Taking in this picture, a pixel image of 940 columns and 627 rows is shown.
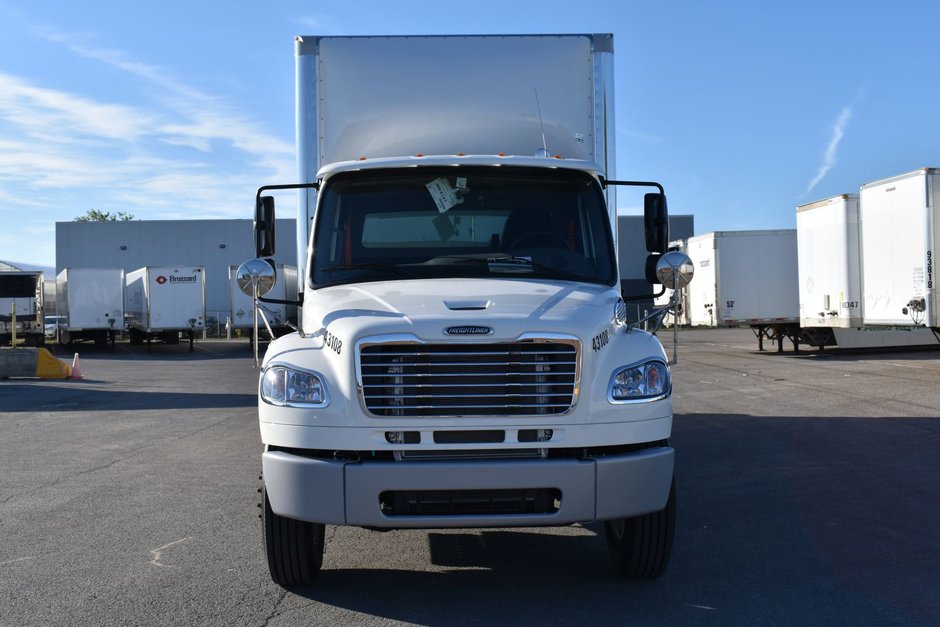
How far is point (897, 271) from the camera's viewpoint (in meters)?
19.9

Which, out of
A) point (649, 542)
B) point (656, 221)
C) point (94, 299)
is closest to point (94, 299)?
point (94, 299)

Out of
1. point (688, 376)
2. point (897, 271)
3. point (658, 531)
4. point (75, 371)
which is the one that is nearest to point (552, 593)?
point (658, 531)

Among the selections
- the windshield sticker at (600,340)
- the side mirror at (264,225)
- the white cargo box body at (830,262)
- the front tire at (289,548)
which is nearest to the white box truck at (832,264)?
the white cargo box body at (830,262)

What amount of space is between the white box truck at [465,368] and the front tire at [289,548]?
0.04ft

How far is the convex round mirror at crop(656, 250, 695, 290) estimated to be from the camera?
6.22m

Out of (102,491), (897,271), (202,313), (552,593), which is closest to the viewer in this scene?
(552,593)

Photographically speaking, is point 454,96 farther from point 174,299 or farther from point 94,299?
point 94,299

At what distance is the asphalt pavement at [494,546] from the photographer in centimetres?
509

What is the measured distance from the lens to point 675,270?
20.4 feet

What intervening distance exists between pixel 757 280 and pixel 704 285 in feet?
5.67

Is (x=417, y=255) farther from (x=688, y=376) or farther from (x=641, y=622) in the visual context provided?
(x=688, y=376)

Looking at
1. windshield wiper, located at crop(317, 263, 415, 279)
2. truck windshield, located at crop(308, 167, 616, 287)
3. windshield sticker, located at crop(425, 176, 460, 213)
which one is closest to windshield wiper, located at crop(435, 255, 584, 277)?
truck windshield, located at crop(308, 167, 616, 287)

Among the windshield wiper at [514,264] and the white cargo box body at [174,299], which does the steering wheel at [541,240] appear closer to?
the windshield wiper at [514,264]

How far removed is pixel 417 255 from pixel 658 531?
228cm
